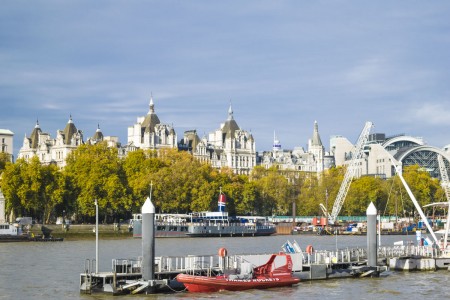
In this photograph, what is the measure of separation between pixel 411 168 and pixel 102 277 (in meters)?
154

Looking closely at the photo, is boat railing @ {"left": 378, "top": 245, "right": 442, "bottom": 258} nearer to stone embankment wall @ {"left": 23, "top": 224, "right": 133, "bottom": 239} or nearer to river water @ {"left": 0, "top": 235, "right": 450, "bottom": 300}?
river water @ {"left": 0, "top": 235, "right": 450, "bottom": 300}

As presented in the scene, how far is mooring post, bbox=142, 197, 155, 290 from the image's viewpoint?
4769cm

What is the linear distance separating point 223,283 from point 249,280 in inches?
82.2

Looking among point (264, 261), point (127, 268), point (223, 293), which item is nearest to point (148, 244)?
point (127, 268)

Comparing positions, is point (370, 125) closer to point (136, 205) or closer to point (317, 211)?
point (317, 211)

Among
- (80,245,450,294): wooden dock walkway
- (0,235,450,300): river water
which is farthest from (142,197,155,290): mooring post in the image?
(0,235,450,300): river water

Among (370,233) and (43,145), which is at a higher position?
(43,145)

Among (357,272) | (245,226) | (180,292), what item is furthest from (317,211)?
(180,292)

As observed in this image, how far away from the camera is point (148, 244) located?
47688mm

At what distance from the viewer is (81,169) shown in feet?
445

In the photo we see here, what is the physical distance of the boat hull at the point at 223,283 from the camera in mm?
49812

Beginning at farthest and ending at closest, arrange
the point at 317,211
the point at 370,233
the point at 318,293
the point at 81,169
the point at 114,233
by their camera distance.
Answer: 1. the point at 317,211
2. the point at 81,169
3. the point at 114,233
4. the point at 370,233
5. the point at 318,293

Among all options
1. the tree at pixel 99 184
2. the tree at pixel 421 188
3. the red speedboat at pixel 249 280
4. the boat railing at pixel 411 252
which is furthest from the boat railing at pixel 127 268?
the tree at pixel 421 188

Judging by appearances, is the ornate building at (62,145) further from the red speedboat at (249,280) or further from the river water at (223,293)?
the red speedboat at (249,280)
